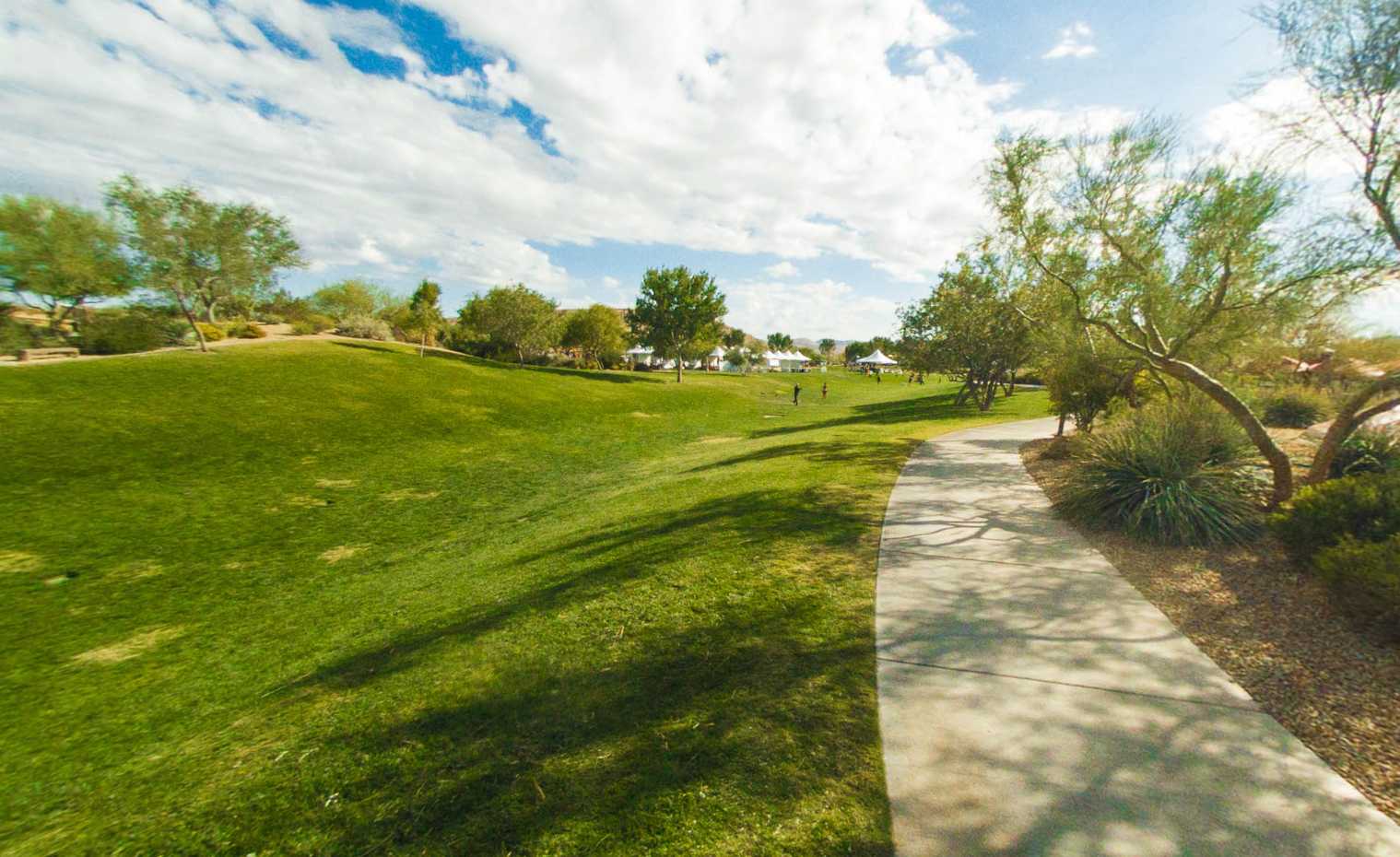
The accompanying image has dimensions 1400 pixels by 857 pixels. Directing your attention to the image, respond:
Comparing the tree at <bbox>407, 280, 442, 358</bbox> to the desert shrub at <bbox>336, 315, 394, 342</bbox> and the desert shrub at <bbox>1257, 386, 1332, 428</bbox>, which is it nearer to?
the desert shrub at <bbox>336, 315, 394, 342</bbox>

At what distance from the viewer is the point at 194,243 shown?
28.0 metres

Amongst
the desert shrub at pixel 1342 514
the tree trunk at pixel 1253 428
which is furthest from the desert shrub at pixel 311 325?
the desert shrub at pixel 1342 514

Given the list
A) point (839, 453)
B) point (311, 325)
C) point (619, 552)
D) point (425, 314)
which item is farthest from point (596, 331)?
point (619, 552)

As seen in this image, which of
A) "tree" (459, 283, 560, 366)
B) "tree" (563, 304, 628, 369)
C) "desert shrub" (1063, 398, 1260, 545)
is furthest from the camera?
"tree" (563, 304, 628, 369)

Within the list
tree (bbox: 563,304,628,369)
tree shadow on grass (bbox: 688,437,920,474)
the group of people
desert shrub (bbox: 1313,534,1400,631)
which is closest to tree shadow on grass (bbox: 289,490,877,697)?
tree shadow on grass (bbox: 688,437,920,474)

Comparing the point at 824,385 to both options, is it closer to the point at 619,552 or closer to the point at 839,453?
the point at 839,453

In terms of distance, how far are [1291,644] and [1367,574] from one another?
0.85m

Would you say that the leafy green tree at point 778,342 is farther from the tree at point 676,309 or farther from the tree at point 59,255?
the tree at point 59,255

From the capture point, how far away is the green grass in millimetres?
2820

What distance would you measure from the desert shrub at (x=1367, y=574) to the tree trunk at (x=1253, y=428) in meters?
2.75

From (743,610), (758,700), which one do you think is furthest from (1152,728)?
(743,610)

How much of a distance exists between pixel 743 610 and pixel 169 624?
25.5 ft

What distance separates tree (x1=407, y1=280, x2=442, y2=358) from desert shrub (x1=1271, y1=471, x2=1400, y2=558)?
43.8m

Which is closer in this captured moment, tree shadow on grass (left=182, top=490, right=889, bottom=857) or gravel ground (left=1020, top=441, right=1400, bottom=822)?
tree shadow on grass (left=182, top=490, right=889, bottom=857)
